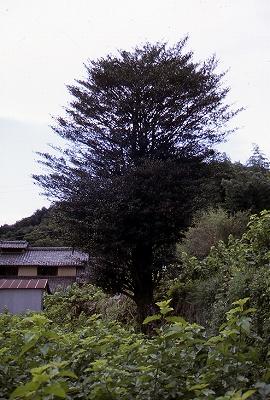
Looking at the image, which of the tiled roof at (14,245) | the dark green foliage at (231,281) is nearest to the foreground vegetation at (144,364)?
the dark green foliage at (231,281)

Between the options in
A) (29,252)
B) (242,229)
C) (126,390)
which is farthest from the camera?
(29,252)

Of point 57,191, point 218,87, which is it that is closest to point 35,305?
point 57,191

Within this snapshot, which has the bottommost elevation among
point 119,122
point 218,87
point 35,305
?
point 35,305

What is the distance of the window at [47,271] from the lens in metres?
28.6

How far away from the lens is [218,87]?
881 cm

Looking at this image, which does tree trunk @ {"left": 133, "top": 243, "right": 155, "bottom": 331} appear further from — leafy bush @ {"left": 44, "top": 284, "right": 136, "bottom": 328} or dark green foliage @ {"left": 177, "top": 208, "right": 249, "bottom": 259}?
dark green foliage @ {"left": 177, "top": 208, "right": 249, "bottom": 259}

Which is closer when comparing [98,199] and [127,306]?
[98,199]

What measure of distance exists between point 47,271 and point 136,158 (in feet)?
71.1

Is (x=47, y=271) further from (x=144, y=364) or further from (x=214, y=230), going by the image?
(x=144, y=364)

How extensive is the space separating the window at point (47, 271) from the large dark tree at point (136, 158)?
68.0 ft

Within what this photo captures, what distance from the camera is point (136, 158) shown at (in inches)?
333

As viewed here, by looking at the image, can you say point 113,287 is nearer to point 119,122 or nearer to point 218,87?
point 119,122

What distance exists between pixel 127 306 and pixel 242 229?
848 cm

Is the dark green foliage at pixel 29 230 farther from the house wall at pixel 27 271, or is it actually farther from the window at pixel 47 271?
the house wall at pixel 27 271
